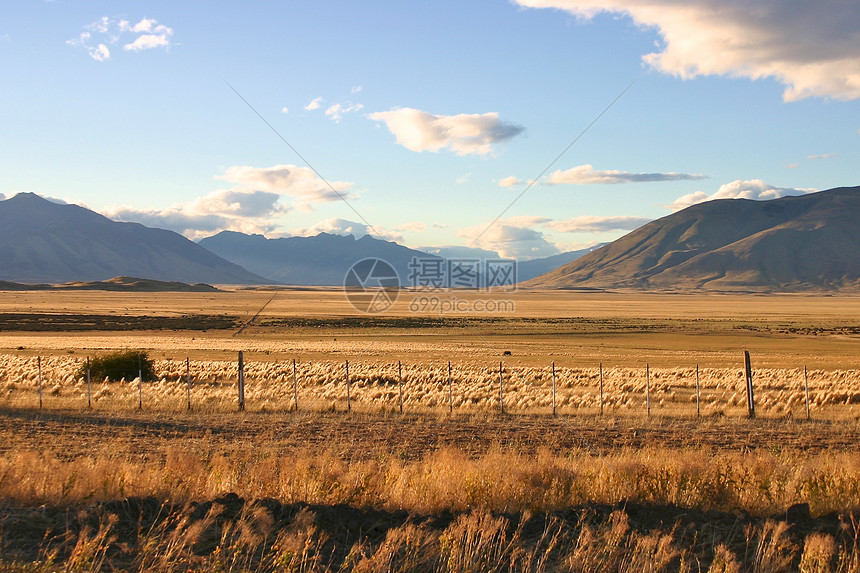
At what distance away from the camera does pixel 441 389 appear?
28.5 m

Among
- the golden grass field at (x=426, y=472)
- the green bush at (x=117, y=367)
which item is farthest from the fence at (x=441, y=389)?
the green bush at (x=117, y=367)

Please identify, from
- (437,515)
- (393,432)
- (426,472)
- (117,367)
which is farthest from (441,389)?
(437,515)

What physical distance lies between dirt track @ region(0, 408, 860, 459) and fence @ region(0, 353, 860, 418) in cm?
158

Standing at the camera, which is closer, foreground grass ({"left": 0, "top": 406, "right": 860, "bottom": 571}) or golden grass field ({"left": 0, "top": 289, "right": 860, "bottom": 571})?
foreground grass ({"left": 0, "top": 406, "right": 860, "bottom": 571})

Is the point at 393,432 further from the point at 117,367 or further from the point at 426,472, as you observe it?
the point at 117,367

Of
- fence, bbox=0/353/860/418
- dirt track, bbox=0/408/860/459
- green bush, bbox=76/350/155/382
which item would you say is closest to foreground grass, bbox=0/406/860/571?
dirt track, bbox=0/408/860/459

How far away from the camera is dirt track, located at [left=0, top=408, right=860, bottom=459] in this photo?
15258 mm

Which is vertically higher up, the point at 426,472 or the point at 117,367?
the point at 426,472

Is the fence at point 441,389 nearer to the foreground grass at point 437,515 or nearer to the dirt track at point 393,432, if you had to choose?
the dirt track at point 393,432

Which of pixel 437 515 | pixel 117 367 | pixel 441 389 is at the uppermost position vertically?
pixel 437 515

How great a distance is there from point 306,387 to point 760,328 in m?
70.9

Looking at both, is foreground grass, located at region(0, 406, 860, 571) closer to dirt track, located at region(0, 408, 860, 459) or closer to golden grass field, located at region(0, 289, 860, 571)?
golden grass field, located at region(0, 289, 860, 571)

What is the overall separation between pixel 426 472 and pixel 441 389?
18.5m

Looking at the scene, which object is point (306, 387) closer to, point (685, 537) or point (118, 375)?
point (118, 375)
